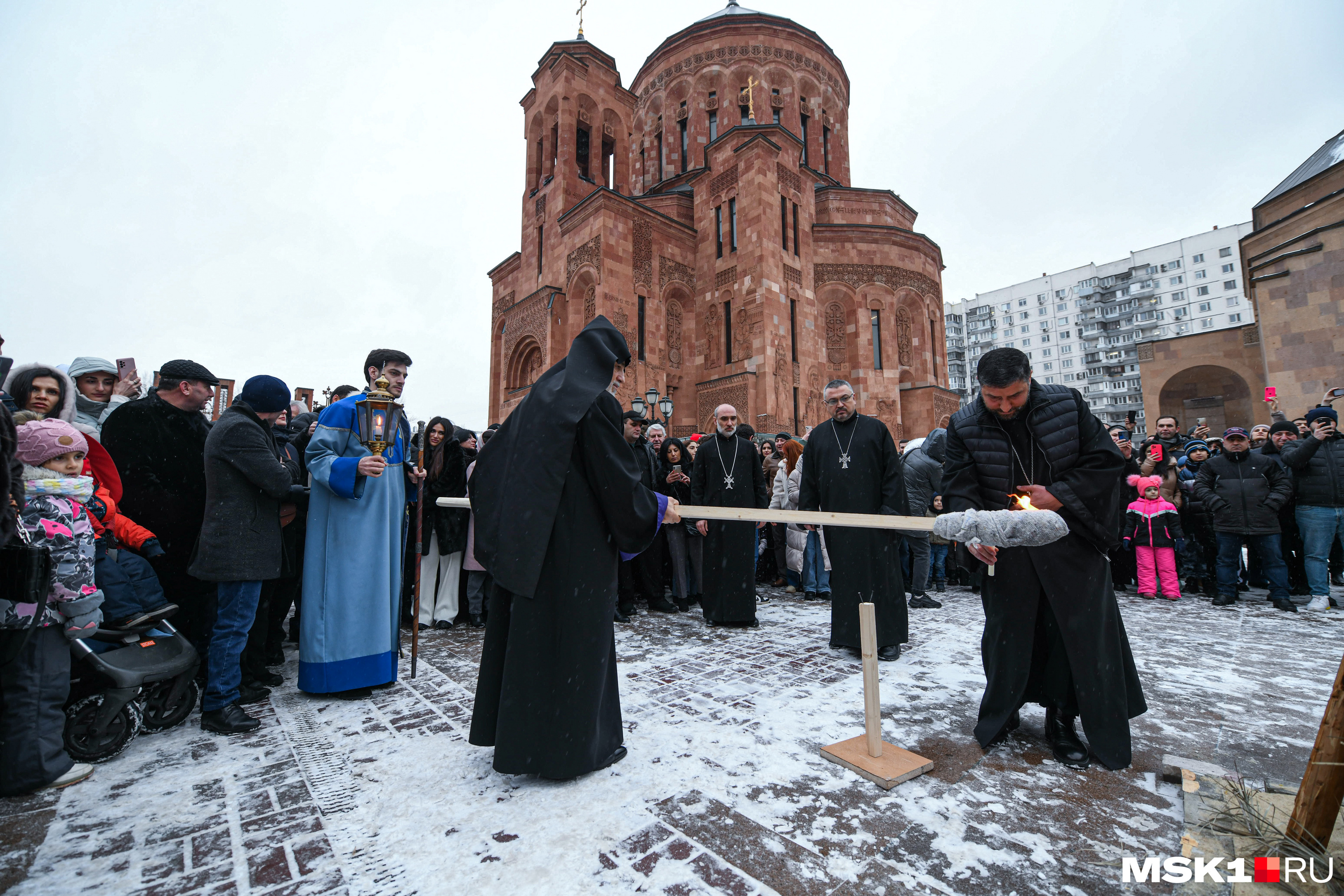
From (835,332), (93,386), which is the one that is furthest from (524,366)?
(93,386)

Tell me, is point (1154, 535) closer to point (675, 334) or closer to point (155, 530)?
point (155, 530)

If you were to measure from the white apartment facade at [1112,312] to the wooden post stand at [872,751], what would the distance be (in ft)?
215

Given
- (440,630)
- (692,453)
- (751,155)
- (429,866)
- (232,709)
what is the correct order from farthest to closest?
(751,155) → (692,453) → (440,630) → (232,709) → (429,866)

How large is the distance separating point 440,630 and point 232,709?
236 cm

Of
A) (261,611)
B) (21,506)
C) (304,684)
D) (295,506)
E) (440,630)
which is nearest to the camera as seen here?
(21,506)

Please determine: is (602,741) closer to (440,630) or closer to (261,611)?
(261,611)

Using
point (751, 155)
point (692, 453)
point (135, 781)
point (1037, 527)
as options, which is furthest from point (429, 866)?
point (751, 155)

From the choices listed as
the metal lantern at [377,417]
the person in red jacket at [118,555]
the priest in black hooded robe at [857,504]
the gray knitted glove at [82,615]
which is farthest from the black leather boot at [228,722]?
the priest in black hooded robe at [857,504]

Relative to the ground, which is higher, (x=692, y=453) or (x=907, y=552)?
(x=692, y=453)

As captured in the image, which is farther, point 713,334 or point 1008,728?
point 713,334

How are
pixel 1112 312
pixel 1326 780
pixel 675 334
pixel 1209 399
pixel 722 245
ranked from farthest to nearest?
pixel 1112 312, pixel 675 334, pixel 722 245, pixel 1209 399, pixel 1326 780

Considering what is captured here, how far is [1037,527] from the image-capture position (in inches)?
91.4

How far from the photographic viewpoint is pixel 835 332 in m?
22.5

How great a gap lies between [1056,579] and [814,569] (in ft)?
14.0
